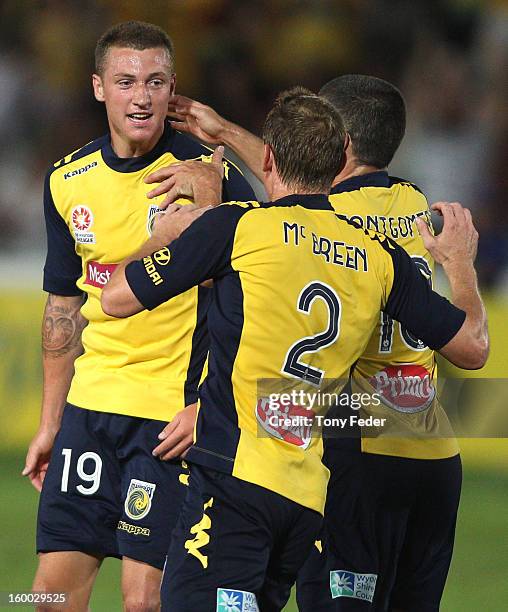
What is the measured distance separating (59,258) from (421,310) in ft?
5.64

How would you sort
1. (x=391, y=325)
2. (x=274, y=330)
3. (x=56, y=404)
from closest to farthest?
(x=274, y=330) → (x=391, y=325) → (x=56, y=404)

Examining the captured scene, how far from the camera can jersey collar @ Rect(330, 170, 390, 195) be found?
4.21 metres

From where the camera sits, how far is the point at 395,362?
414 cm

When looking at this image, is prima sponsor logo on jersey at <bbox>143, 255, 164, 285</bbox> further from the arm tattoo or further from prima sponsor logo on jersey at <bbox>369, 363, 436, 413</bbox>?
the arm tattoo

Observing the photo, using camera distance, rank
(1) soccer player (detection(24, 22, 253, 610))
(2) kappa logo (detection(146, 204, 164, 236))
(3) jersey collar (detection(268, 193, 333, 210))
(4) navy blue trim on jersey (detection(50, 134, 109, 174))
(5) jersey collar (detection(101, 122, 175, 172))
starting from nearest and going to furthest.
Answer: (3) jersey collar (detection(268, 193, 333, 210))
(1) soccer player (detection(24, 22, 253, 610))
(2) kappa logo (detection(146, 204, 164, 236))
(5) jersey collar (detection(101, 122, 175, 172))
(4) navy blue trim on jersey (detection(50, 134, 109, 174))

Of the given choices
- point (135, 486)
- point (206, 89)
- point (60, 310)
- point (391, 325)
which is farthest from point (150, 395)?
point (206, 89)

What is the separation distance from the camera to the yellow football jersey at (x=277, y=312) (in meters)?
3.29

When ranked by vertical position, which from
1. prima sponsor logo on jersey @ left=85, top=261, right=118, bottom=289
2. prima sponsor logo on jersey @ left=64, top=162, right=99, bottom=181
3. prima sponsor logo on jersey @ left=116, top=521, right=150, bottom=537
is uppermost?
prima sponsor logo on jersey @ left=64, top=162, right=99, bottom=181

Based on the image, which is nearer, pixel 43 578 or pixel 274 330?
pixel 274 330

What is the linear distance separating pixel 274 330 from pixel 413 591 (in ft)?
4.91

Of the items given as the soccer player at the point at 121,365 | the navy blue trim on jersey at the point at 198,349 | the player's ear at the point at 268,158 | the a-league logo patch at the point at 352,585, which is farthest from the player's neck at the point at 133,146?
the a-league logo patch at the point at 352,585

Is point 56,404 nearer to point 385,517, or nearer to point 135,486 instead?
point 135,486

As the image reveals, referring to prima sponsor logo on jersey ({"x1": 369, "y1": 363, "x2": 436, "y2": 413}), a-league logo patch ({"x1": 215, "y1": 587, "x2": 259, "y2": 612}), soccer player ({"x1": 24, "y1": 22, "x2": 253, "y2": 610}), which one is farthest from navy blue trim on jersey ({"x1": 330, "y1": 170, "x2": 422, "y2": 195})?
a-league logo patch ({"x1": 215, "y1": 587, "x2": 259, "y2": 612})

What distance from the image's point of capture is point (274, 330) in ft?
10.8
